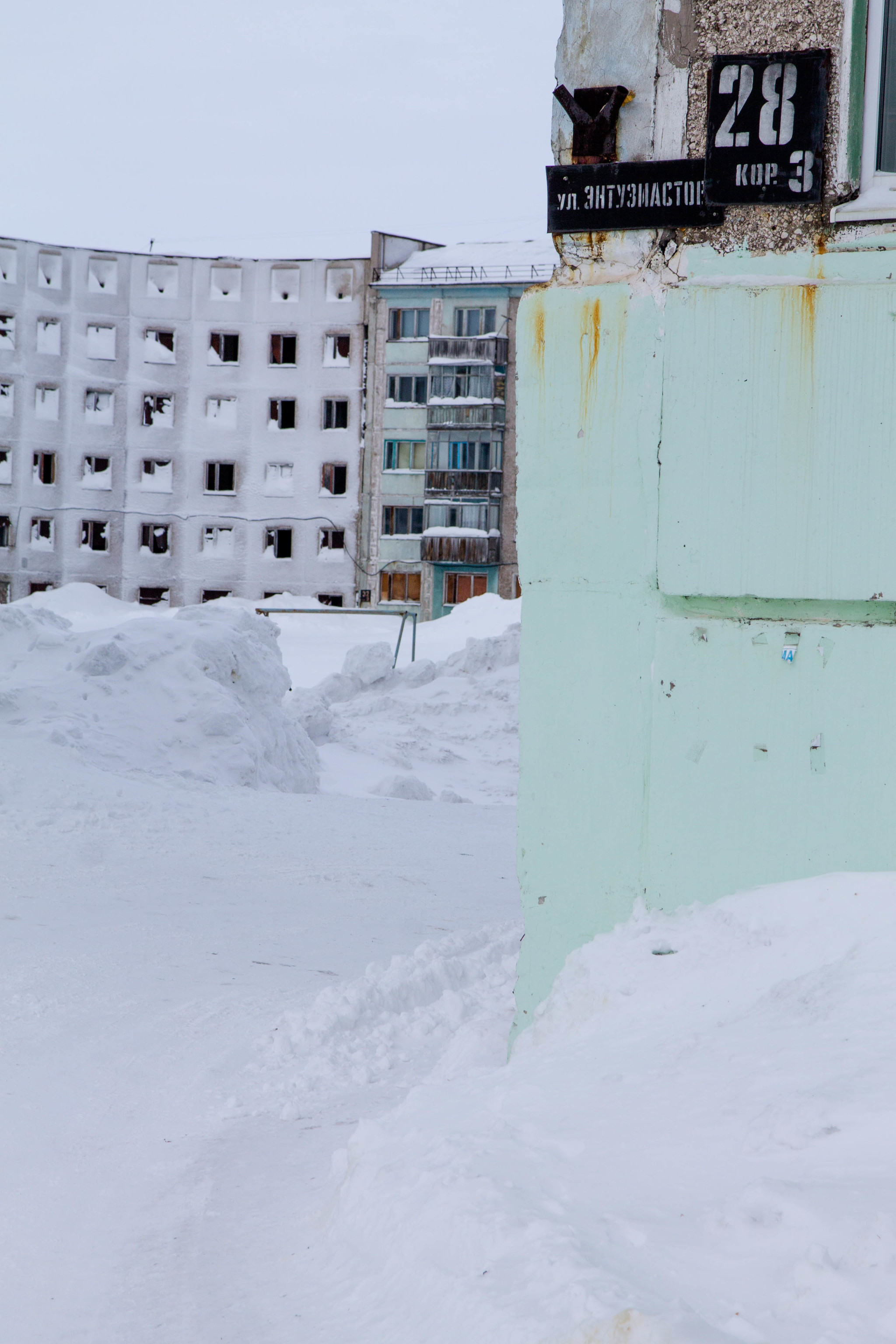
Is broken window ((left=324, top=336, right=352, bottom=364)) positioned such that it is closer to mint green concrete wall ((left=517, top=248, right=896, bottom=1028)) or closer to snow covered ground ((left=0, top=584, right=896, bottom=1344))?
snow covered ground ((left=0, top=584, right=896, bottom=1344))

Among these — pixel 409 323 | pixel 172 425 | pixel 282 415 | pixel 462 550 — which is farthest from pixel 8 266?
pixel 462 550

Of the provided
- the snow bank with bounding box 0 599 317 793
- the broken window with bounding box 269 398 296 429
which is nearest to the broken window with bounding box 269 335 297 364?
the broken window with bounding box 269 398 296 429

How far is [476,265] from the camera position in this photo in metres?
39.6

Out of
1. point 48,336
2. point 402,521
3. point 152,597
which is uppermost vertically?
point 48,336

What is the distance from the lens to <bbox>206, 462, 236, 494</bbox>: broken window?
41.9 m

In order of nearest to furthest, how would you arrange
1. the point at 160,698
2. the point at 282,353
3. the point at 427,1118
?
the point at 427,1118 < the point at 160,698 < the point at 282,353

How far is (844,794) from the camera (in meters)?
3.42

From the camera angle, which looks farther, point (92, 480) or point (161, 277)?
point (92, 480)

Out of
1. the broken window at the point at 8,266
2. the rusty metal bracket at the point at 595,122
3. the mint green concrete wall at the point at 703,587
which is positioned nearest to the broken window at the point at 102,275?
the broken window at the point at 8,266

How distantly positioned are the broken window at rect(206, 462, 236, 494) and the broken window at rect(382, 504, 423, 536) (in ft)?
17.4

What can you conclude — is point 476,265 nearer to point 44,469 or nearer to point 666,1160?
point 44,469

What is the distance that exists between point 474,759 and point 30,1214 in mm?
13578

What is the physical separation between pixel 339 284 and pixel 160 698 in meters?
32.1

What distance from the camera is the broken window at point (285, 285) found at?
4156 cm
